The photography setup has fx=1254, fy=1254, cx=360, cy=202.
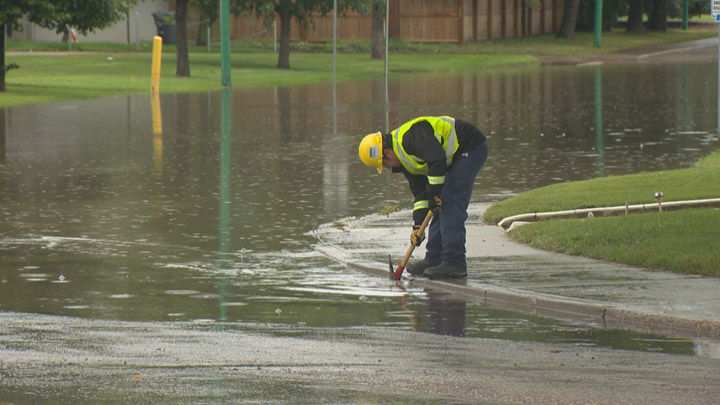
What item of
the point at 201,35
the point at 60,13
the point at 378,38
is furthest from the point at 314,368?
the point at 201,35

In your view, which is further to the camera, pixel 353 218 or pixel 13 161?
pixel 13 161

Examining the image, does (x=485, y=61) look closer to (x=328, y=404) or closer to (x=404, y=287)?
(x=404, y=287)

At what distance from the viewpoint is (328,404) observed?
20.4 feet

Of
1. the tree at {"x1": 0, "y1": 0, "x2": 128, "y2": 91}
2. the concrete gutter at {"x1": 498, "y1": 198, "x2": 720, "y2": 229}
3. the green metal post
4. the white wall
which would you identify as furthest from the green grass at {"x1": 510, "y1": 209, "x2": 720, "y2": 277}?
the white wall

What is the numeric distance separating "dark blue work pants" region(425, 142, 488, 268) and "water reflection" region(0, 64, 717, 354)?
538mm

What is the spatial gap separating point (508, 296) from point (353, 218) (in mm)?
5116

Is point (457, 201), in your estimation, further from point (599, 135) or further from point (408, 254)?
point (599, 135)

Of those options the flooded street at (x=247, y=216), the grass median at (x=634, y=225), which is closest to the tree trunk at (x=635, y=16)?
the flooded street at (x=247, y=216)

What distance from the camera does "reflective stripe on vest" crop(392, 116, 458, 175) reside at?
9555 mm

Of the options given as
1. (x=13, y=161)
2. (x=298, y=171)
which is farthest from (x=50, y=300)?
(x=13, y=161)

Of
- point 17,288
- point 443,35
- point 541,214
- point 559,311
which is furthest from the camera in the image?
point 443,35

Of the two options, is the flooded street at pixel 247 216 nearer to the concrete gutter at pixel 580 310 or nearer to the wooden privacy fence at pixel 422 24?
the concrete gutter at pixel 580 310

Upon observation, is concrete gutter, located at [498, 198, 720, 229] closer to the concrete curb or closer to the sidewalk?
the sidewalk

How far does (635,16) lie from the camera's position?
8175 cm
